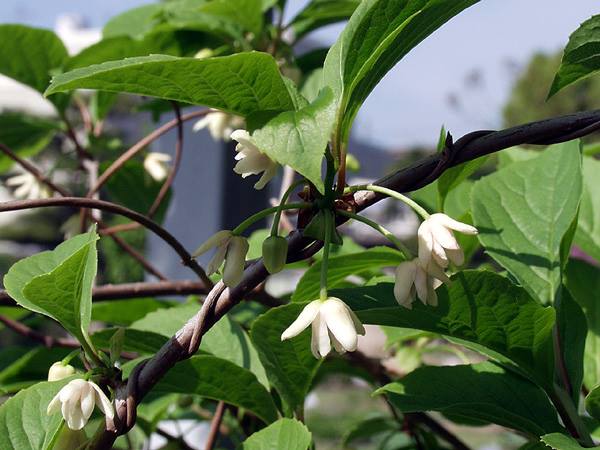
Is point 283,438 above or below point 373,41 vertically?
below

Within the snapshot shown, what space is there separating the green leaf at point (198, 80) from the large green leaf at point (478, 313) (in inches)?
5.1

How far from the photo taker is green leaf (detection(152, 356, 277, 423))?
62cm

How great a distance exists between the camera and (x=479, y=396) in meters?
0.58

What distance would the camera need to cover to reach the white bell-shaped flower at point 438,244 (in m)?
0.49

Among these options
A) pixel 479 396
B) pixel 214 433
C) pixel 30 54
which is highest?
pixel 30 54

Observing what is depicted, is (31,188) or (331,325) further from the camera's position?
(31,188)

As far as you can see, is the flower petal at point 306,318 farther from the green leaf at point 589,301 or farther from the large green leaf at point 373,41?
the green leaf at point 589,301

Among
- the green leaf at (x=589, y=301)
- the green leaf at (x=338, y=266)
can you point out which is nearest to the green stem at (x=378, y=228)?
the green leaf at (x=338, y=266)

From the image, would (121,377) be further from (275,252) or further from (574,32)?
(574,32)

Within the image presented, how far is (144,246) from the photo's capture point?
7.55 metres

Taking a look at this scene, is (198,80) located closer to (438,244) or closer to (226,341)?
(438,244)

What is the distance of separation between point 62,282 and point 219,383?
0.16 metres

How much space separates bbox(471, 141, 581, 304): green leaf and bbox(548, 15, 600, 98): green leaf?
0.16 metres

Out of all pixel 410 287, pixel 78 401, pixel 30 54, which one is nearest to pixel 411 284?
pixel 410 287
